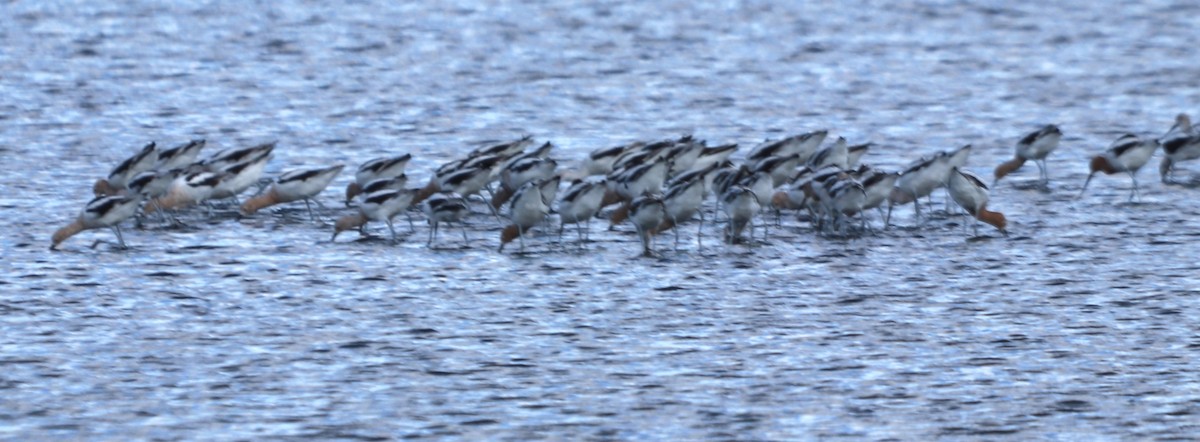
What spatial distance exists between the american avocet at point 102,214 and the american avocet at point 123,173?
1.22m

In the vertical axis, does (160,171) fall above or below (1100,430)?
above

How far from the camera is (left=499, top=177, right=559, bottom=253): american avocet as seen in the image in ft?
40.8

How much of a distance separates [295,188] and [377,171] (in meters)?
0.70

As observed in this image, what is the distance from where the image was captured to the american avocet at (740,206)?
1227 centimetres

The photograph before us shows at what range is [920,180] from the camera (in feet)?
43.3

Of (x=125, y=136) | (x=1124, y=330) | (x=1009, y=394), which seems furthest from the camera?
(x=125, y=136)

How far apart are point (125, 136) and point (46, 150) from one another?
3.68 ft

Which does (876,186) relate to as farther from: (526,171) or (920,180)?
(526,171)

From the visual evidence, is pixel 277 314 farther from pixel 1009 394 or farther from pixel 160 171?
pixel 1009 394

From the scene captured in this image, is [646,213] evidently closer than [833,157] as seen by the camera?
Yes

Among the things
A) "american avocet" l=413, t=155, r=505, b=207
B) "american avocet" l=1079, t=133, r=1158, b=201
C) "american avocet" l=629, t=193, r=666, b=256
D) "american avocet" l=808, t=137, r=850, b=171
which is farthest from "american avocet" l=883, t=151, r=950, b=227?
"american avocet" l=413, t=155, r=505, b=207

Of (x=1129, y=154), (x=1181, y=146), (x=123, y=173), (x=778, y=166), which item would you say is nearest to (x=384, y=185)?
(x=123, y=173)

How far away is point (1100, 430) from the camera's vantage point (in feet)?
28.3

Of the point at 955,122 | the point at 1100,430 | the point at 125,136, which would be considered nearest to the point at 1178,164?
the point at 955,122
